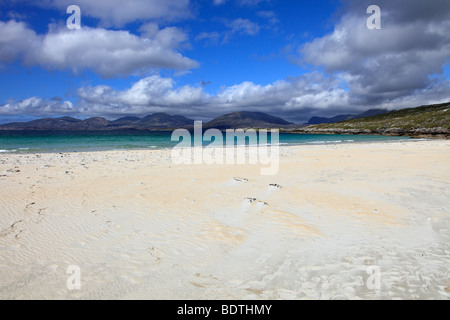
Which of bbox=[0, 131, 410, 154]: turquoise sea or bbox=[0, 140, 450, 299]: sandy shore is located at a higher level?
bbox=[0, 131, 410, 154]: turquoise sea

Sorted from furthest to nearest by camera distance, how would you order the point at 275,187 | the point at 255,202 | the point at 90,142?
the point at 90,142, the point at 275,187, the point at 255,202

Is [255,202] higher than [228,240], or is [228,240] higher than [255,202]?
[255,202]

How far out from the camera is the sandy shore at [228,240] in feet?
14.5

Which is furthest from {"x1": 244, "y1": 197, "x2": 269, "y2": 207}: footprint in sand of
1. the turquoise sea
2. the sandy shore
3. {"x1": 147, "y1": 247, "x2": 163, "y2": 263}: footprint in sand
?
the turquoise sea

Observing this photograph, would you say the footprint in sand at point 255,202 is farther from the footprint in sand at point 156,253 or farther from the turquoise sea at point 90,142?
the turquoise sea at point 90,142

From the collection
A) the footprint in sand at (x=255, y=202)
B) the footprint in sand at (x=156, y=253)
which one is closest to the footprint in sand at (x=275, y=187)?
the footprint in sand at (x=255, y=202)

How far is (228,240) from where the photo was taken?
6.38m

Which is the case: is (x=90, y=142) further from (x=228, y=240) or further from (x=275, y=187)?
(x=228, y=240)

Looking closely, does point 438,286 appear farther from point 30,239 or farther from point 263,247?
point 30,239

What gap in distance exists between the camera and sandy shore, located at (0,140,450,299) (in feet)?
14.5

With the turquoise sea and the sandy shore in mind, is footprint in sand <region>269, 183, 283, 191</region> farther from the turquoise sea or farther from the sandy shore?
the turquoise sea

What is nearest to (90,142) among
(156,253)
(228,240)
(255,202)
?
(255,202)
